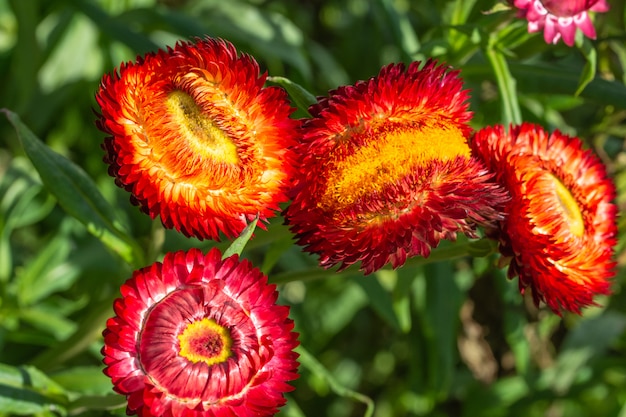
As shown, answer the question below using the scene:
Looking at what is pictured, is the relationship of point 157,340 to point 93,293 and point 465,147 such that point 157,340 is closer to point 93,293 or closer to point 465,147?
point 465,147

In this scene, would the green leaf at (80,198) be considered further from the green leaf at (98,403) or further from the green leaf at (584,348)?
the green leaf at (584,348)

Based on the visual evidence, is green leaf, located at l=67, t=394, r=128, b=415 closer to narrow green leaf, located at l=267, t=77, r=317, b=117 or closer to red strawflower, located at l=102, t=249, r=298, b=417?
red strawflower, located at l=102, t=249, r=298, b=417

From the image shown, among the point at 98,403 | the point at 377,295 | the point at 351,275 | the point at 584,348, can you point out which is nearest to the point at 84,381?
the point at 98,403

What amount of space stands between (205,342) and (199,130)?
0.35 meters

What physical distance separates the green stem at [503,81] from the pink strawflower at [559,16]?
0.16 metres

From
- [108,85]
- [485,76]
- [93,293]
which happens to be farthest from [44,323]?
[485,76]

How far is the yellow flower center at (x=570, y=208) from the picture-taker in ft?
5.21

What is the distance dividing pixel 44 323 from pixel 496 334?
5.01ft

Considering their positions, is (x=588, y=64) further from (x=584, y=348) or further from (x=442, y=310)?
(x=584, y=348)

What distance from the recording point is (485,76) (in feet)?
6.70

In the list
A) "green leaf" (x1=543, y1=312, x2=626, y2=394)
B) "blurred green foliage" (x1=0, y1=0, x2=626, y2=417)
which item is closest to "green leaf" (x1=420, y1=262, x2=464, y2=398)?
"blurred green foliage" (x1=0, y1=0, x2=626, y2=417)

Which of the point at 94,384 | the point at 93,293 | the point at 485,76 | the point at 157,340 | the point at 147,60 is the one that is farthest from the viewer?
the point at 93,293

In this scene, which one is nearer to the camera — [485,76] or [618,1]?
[485,76]

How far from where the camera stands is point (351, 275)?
192cm
